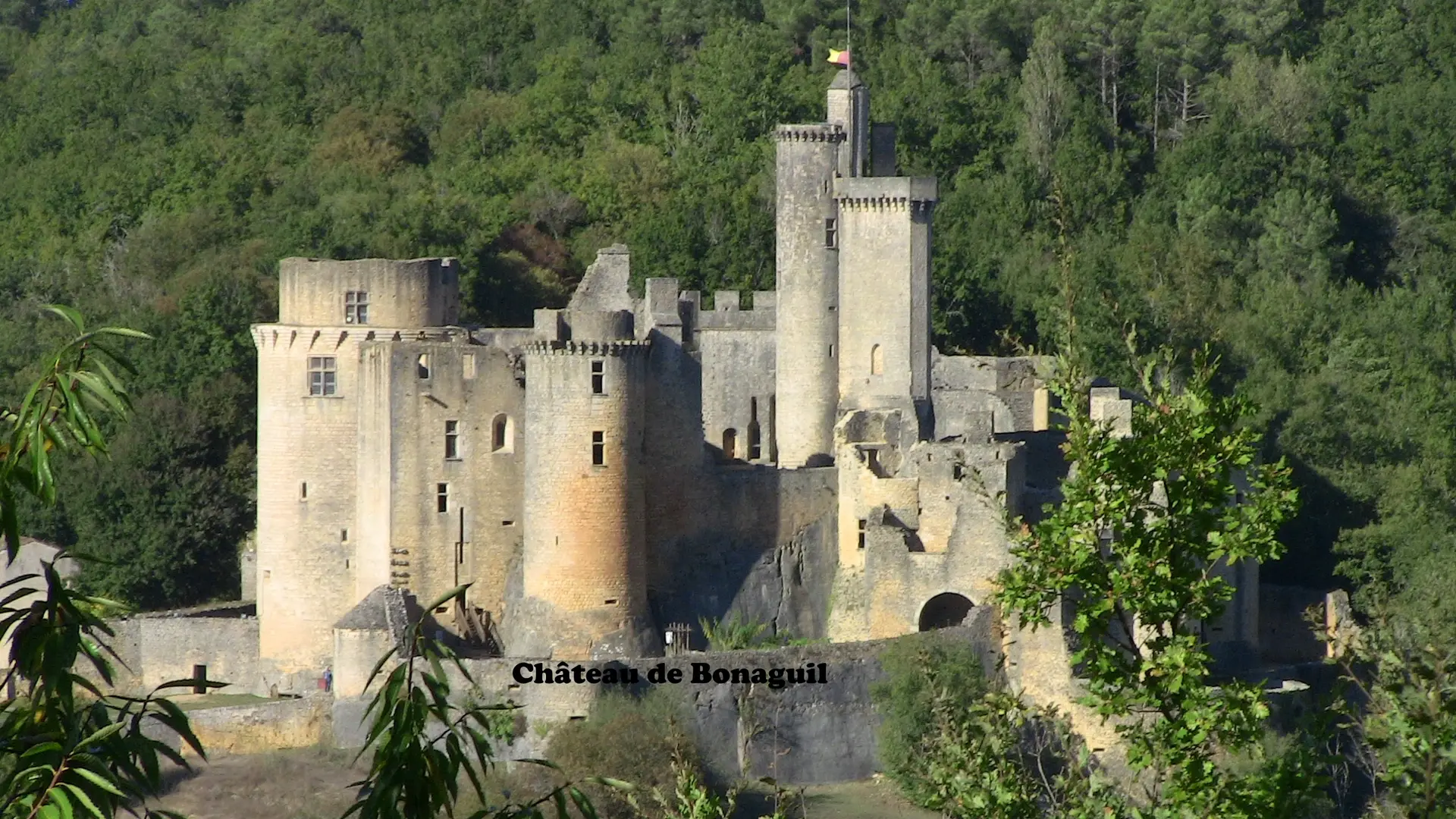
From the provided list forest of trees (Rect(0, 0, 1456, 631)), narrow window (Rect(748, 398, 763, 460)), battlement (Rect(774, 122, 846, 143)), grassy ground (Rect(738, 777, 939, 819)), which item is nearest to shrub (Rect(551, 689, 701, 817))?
grassy ground (Rect(738, 777, 939, 819))

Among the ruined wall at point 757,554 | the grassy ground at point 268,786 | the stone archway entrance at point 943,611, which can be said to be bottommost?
the grassy ground at point 268,786

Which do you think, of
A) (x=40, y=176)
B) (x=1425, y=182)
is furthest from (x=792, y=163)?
(x=40, y=176)

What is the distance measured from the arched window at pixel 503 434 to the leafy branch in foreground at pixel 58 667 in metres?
24.8

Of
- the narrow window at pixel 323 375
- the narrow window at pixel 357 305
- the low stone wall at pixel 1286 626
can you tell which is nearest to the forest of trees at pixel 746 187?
the low stone wall at pixel 1286 626

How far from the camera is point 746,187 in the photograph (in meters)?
59.0

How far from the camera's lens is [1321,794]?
1484 cm

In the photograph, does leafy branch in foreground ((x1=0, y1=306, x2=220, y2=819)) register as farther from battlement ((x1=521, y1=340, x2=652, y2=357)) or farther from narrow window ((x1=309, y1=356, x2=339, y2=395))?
narrow window ((x1=309, y1=356, x2=339, y2=395))

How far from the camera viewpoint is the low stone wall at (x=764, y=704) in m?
35.2

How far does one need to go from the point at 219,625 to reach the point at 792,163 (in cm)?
1045

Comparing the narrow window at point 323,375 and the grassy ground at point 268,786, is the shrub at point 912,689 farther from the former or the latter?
the narrow window at point 323,375

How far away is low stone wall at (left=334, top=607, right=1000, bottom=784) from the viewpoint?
116 feet

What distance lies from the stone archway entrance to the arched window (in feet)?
18.8

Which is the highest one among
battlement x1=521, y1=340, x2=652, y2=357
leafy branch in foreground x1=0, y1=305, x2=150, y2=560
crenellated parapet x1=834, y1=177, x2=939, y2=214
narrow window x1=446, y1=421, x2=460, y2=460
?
crenellated parapet x1=834, y1=177, x2=939, y2=214

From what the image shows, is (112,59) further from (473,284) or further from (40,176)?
(473,284)
